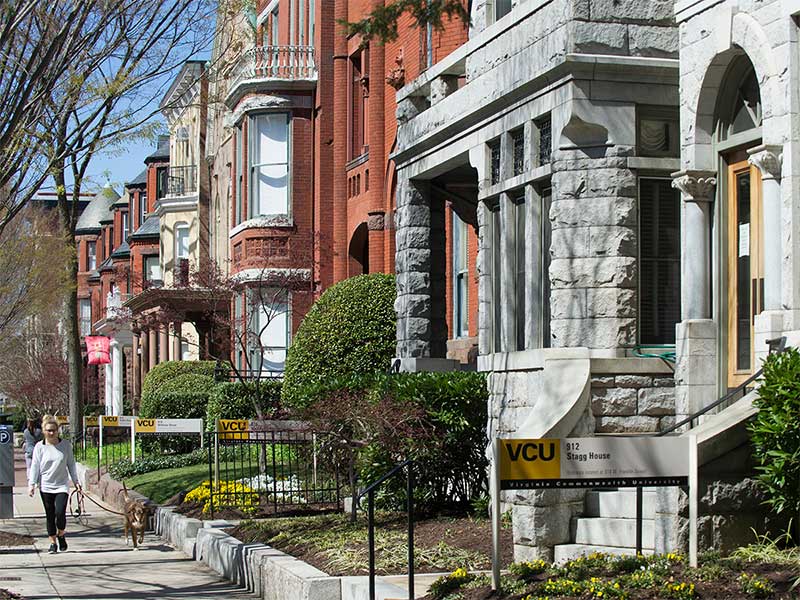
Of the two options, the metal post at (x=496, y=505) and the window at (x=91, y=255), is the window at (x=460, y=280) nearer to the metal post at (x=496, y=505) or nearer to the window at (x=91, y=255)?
the metal post at (x=496, y=505)

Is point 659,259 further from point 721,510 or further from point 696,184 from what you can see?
point 721,510

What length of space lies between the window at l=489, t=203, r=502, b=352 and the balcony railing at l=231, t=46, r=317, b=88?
61.0 feet

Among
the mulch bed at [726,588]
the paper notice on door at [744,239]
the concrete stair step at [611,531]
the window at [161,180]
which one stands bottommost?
the concrete stair step at [611,531]

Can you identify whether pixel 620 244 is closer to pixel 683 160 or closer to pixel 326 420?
pixel 683 160

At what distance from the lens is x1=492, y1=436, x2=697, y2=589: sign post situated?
8859 millimetres

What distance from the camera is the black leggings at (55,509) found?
54.5ft

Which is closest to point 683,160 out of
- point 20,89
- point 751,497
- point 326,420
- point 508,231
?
point 508,231

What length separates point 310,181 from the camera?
1336 inches

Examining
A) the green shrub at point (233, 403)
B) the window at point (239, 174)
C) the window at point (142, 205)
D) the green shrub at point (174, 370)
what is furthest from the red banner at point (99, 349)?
the window at point (142, 205)

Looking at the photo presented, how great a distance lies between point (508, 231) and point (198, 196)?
34.4 m

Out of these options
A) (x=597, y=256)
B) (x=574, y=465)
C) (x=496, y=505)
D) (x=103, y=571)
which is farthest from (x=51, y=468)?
(x=574, y=465)

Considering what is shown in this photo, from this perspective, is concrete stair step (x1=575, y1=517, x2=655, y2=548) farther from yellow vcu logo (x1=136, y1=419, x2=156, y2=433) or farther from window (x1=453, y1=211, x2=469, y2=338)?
yellow vcu logo (x1=136, y1=419, x2=156, y2=433)

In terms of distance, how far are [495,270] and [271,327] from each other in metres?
19.3

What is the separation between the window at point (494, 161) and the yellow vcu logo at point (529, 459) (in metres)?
6.93
